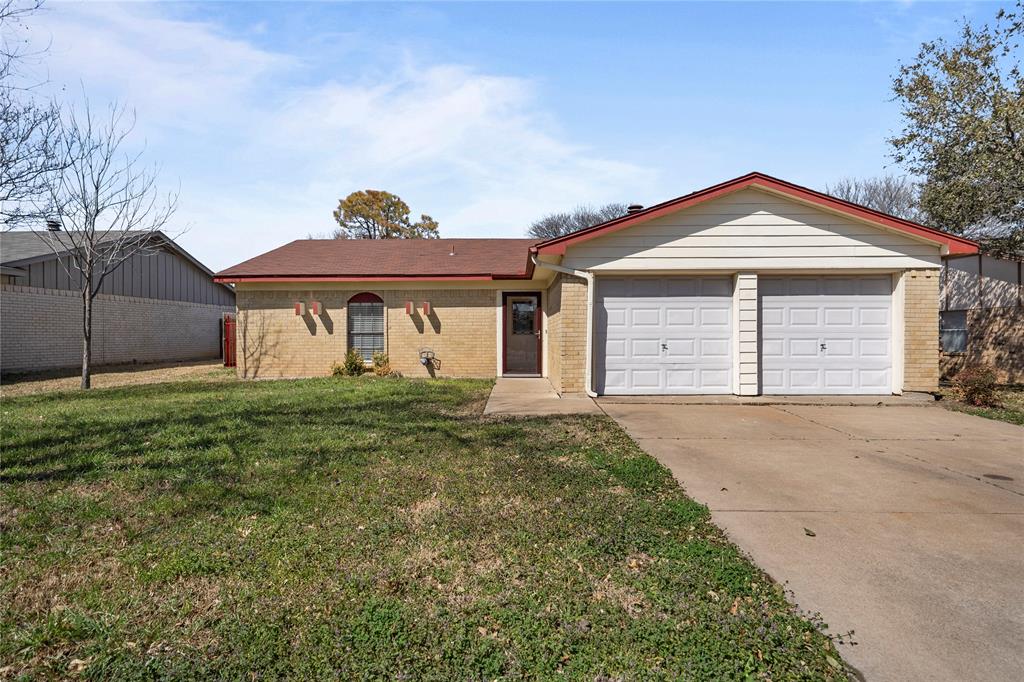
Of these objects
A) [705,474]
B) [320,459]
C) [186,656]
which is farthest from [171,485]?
[705,474]

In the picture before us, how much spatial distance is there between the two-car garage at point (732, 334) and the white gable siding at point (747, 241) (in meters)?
0.38

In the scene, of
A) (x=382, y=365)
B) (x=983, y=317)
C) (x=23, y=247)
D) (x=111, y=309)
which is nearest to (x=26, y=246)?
(x=23, y=247)

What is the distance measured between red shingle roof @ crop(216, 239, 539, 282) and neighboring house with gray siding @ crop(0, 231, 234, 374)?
6.80m

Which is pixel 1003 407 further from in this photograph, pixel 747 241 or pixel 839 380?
pixel 747 241

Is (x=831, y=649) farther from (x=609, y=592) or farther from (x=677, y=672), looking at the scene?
(x=609, y=592)

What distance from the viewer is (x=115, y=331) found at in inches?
760

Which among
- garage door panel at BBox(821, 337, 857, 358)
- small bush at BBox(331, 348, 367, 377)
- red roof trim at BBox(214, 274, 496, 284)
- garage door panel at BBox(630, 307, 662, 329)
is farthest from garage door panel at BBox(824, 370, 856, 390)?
small bush at BBox(331, 348, 367, 377)

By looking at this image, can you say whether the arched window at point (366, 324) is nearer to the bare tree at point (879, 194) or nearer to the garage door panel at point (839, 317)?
the garage door panel at point (839, 317)

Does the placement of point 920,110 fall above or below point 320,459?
above

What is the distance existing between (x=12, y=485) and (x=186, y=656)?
3.63 meters

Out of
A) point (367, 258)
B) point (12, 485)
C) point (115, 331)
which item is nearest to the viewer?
point (12, 485)

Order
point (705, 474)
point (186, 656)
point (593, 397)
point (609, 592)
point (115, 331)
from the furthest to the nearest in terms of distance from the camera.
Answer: point (115, 331) < point (593, 397) < point (705, 474) < point (609, 592) < point (186, 656)

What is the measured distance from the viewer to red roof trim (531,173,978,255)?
30.5ft

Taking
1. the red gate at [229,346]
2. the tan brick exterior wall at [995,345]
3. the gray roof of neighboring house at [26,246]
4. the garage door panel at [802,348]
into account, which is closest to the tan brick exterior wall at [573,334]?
the garage door panel at [802,348]
